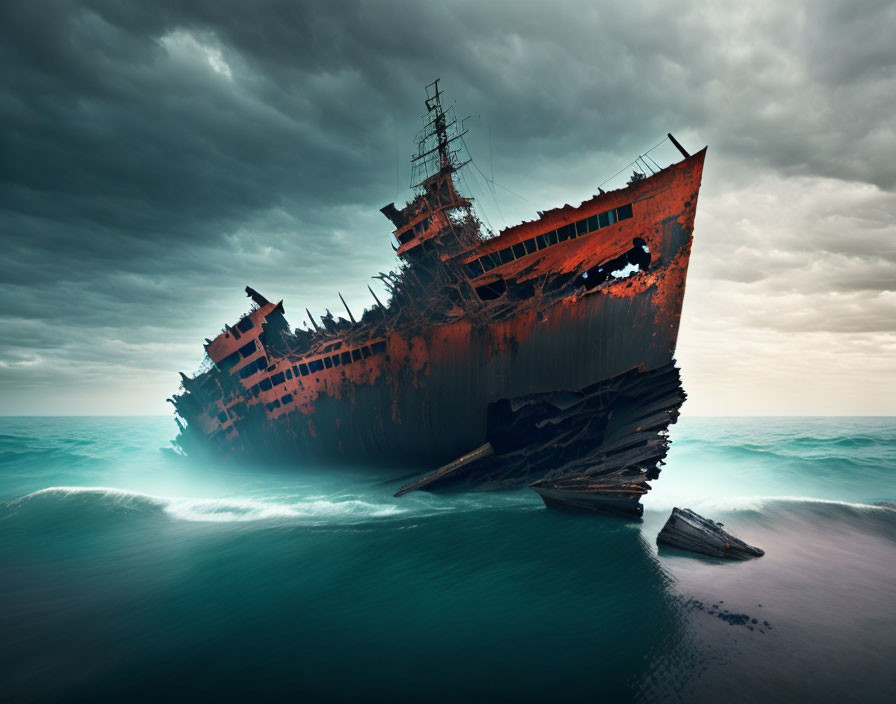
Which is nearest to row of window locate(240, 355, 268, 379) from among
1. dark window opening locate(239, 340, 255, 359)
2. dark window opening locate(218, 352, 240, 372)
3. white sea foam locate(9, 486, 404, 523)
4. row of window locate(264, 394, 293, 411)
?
dark window opening locate(239, 340, 255, 359)

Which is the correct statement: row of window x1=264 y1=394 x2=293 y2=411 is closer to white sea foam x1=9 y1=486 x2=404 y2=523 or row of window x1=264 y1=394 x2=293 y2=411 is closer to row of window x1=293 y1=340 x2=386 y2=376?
row of window x1=293 y1=340 x2=386 y2=376

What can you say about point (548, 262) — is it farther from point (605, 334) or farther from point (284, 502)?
point (284, 502)

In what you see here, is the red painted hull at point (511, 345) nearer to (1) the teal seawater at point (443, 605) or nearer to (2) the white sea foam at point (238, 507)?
(2) the white sea foam at point (238, 507)

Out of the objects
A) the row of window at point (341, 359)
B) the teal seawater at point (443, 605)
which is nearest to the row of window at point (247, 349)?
the row of window at point (341, 359)

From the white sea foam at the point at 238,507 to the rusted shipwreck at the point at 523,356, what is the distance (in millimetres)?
2332

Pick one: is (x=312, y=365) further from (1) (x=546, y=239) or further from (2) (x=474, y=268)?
(1) (x=546, y=239)

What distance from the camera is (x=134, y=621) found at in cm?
843

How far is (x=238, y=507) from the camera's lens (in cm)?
1809

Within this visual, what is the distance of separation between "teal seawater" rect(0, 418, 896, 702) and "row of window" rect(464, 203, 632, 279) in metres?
9.23

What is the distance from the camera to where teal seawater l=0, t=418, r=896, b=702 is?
5.91 metres

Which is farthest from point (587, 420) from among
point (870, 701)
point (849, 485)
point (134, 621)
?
point (849, 485)

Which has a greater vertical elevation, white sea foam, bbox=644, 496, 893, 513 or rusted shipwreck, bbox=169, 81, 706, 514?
rusted shipwreck, bbox=169, 81, 706, 514

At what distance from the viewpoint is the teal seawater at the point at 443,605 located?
19.4 ft

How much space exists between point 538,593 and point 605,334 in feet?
26.6
